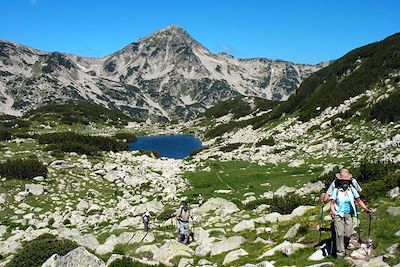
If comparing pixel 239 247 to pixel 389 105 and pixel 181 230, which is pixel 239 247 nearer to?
pixel 181 230

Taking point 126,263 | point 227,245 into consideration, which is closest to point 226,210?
point 227,245

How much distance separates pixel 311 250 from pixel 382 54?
47709 mm

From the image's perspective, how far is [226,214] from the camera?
21.8 metres

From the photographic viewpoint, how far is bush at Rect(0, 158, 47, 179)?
29562mm

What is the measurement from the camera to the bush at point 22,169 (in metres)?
29.6

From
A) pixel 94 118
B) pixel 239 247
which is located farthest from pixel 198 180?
pixel 94 118

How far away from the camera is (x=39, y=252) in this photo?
16.2m

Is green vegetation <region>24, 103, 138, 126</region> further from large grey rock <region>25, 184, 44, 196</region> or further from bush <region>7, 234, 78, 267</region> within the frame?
bush <region>7, 234, 78, 267</region>

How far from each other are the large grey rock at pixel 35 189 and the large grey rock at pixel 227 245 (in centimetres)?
1642

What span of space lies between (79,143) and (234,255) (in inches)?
1239

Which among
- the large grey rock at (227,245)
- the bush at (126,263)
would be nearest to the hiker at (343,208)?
the large grey rock at (227,245)

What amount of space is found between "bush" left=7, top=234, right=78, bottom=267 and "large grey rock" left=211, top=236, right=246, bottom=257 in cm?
573

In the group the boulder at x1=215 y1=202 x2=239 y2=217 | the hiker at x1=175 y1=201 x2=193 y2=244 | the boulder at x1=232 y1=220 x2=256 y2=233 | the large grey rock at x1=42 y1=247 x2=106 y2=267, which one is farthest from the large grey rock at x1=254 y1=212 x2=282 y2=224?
the large grey rock at x1=42 y1=247 x2=106 y2=267

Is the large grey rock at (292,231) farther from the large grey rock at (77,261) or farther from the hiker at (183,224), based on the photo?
the large grey rock at (77,261)
